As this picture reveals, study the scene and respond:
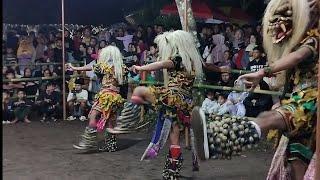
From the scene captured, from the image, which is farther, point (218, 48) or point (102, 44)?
point (102, 44)

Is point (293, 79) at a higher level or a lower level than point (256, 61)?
lower

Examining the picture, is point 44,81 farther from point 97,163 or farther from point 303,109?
point 303,109

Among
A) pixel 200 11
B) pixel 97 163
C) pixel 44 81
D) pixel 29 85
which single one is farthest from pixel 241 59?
pixel 29 85

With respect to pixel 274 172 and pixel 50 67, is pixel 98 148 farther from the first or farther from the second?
pixel 274 172

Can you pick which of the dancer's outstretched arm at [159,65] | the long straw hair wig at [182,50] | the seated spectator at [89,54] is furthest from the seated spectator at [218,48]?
the dancer's outstretched arm at [159,65]

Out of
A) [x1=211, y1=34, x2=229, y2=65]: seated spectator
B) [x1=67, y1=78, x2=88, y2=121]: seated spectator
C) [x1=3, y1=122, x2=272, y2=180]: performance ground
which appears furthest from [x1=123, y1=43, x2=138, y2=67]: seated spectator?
[x1=3, y1=122, x2=272, y2=180]: performance ground

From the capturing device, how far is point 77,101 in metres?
11.4

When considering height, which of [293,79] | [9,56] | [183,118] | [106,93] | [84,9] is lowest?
[183,118]

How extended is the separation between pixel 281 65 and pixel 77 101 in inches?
331

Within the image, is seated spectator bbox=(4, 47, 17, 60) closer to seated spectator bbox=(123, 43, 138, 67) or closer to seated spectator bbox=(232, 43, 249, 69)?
seated spectator bbox=(123, 43, 138, 67)

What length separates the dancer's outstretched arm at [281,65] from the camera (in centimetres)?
336

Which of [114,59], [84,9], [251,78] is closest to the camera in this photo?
[251,78]

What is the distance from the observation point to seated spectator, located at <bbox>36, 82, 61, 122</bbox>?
37.3 ft

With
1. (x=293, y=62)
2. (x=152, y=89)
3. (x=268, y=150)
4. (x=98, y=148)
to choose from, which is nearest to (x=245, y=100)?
(x=268, y=150)
